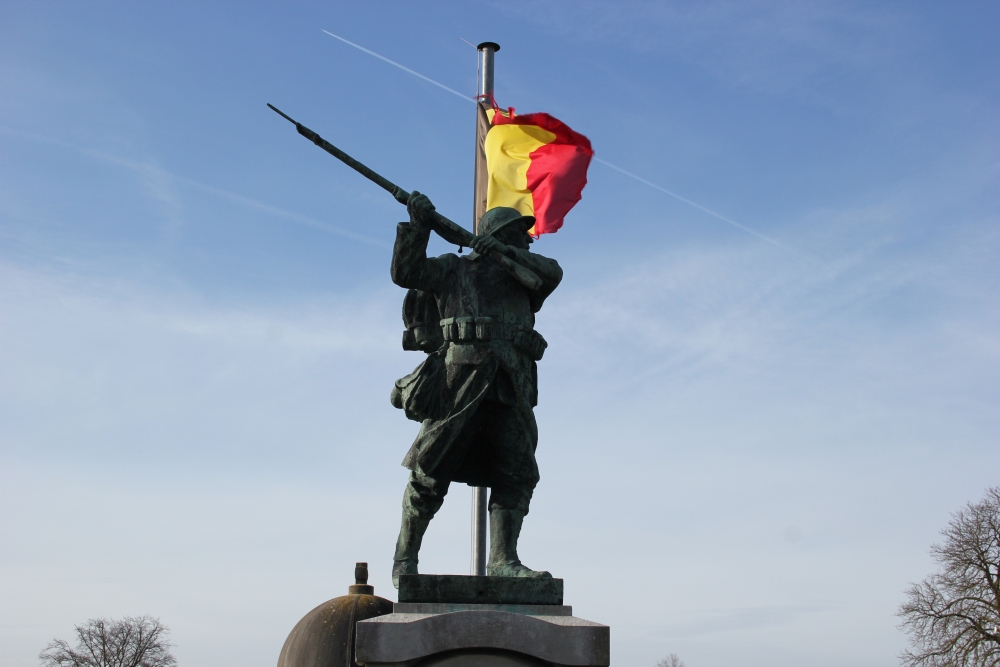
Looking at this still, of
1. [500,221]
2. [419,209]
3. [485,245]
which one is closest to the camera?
[419,209]

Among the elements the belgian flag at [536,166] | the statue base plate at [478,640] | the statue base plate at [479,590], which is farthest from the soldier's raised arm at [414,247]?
the belgian flag at [536,166]

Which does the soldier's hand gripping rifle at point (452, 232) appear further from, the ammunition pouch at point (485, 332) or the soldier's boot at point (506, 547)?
the soldier's boot at point (506, 547)

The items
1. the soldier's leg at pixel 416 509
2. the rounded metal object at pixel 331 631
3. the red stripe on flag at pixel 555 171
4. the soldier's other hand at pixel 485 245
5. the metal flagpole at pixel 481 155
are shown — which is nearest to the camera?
the soldier's leg at pixel 416 509

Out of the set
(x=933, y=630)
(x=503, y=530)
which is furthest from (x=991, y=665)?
(x=503, y=530)

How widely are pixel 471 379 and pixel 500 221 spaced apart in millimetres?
1194

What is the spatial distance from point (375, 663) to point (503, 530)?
1.37m

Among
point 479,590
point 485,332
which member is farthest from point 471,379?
point 479,590

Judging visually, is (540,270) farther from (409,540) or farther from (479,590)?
(479,590)

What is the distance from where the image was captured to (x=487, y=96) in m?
11.7

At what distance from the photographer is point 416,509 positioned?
21.1 feet

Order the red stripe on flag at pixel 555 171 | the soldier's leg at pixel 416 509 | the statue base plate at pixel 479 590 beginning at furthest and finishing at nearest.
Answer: the red stripe on flag at pixel 555 171 < the soldier's leg at pixel 416 509 < the statue base plate at pixel 479 590

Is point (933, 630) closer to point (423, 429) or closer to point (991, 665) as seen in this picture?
point (991, 665)

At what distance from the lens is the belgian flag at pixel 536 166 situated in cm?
1099

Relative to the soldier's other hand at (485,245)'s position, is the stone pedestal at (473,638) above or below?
below
